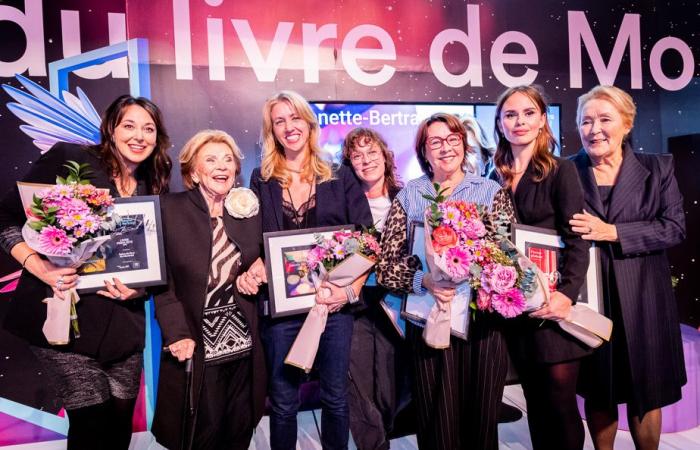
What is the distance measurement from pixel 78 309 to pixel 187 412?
71 cm

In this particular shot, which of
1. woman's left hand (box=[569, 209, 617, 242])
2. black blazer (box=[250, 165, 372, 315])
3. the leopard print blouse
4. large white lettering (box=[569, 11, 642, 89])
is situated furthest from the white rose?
large white lettering (box=[569, 11, 642, 89])

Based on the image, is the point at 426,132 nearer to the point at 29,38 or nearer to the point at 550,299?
the point at 550,299

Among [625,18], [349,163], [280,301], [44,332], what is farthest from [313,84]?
[625,18]

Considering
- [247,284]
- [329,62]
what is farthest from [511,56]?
[247,284]

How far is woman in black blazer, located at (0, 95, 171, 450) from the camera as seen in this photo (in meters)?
2.10

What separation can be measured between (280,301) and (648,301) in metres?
1.94

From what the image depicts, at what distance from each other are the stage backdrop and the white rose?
57.1 inches

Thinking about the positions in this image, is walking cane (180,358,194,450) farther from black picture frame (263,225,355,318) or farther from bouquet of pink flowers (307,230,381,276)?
bouquet of pink flowers (307,230,381,276)

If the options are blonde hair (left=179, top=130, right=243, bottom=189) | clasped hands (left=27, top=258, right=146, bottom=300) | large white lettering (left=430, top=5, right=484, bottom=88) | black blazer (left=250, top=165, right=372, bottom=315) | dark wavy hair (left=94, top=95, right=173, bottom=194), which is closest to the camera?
clasped hands (left=27, top=258, right=146, bottom=300)

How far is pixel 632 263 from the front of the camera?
2.43 m

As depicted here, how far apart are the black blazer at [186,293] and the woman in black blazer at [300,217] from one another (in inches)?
4.7

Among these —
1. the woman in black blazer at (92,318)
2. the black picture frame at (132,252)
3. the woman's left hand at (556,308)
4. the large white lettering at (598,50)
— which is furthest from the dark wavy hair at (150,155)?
the large white lettering at (598,50)

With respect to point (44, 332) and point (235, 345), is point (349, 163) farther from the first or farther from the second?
point (44, 332)

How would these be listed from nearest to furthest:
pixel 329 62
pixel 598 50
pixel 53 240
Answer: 1. pixel 53 240
2. pixel 329 62
3. pixel 598 50
